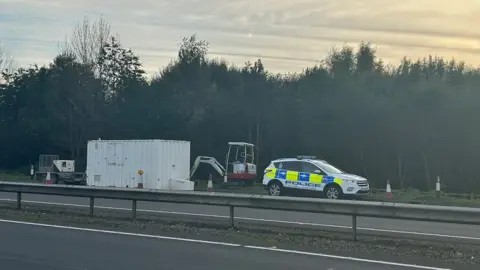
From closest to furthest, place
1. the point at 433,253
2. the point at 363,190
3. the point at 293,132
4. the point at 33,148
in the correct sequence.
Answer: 1. the point at 433,253
2. the point at 363,190
3. the point at 293,132
4. the point at 33,148

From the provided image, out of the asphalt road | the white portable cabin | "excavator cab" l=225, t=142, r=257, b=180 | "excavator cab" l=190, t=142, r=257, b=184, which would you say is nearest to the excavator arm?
"excavator cab" l=190, t=142, r=257, b=184

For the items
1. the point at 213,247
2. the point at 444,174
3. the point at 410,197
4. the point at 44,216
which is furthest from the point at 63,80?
the point at 213,247

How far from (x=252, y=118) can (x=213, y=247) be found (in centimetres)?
3570

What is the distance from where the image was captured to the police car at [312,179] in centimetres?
2500

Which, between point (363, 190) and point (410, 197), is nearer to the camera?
point (363, 190)

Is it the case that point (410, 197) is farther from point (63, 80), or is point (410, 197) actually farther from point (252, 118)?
point (63, 80)

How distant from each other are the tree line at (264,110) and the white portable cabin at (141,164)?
44.6ft

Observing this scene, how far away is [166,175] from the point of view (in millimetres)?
32219

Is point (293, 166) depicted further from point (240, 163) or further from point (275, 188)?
point (240, 163)

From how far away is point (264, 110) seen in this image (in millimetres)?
46844

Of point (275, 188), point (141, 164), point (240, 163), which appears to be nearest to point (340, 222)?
point (275, 188)

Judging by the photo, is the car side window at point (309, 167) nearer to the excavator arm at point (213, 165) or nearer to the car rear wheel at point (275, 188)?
the car rear wheel at point (275, 188)

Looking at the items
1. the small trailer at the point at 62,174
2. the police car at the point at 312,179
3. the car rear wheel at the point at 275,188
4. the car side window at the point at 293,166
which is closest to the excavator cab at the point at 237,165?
the small trailer at the point at 62,174

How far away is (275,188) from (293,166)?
3.96ft
